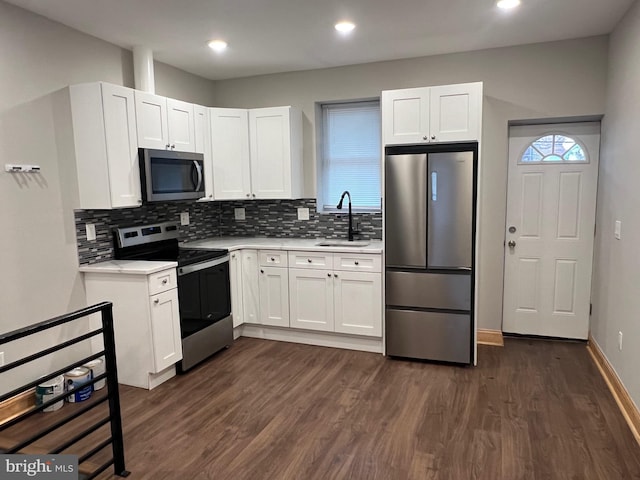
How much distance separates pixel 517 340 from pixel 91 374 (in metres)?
3.59

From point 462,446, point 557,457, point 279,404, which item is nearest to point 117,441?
point 279,404

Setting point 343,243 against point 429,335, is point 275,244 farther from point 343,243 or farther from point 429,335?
point 429,335

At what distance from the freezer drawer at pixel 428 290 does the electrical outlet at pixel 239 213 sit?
194 cm

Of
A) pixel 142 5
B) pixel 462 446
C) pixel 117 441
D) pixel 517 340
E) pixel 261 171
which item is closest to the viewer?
pixel 117 441

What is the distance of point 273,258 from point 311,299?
523mm

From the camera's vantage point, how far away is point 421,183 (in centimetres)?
350

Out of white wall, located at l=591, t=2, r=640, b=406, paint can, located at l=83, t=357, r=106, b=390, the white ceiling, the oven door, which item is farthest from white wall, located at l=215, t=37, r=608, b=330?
paint can, located at l=83, t=357, r=106, b=390

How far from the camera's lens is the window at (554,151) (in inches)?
154

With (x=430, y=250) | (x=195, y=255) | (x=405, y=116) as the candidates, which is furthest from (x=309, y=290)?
(x=405, y=116)

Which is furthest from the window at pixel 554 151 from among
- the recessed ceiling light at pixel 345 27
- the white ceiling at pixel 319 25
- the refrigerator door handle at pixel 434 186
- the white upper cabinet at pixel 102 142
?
the white upper cabinet at pixel 102 142

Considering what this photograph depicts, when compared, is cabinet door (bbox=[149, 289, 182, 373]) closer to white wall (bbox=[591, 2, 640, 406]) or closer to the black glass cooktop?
the black glass cooktop

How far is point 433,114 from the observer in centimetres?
348

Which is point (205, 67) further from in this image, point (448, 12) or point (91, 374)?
point (91, 374)

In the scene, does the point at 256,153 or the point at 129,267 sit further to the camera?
the point at 256,153
